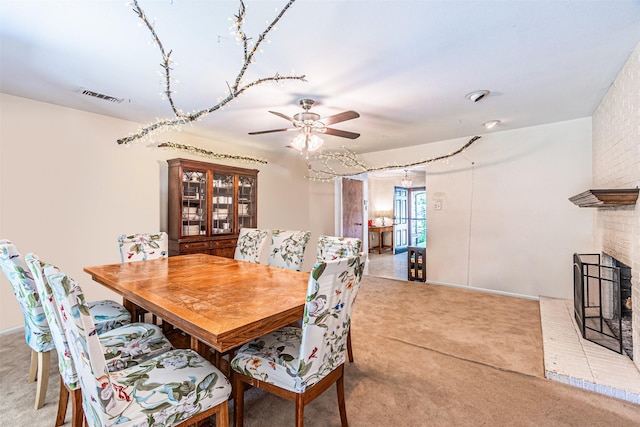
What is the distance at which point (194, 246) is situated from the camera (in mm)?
4062

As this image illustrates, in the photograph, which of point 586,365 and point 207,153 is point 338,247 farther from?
point 207,153

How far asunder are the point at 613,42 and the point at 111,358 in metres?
3.65

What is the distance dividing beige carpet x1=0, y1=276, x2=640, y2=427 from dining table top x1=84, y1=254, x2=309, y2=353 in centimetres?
75

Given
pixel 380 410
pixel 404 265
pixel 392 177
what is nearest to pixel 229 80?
pixel 380 410

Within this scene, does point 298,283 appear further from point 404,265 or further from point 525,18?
point 404,265

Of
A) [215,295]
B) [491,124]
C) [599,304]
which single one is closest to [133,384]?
[215,295]

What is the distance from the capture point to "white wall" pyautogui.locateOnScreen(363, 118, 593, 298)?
3762 millimetres

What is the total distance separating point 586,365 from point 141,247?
3.85 metres

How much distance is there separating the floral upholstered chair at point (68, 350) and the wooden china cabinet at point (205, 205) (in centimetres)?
229

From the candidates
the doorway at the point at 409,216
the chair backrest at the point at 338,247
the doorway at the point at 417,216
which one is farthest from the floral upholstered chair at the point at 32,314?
the doorway at the point at 417,216

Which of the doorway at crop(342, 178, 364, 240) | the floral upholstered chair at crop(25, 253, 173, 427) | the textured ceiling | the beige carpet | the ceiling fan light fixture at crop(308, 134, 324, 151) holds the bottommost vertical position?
the beige carpet

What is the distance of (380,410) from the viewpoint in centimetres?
182

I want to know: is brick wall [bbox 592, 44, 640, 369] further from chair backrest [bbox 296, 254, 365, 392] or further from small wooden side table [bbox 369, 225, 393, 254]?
small wooden side table [bbox 369, 225, 393, 254]


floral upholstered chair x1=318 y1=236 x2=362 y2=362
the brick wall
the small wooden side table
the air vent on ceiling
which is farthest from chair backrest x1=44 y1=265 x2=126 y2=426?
the small wooden side table
